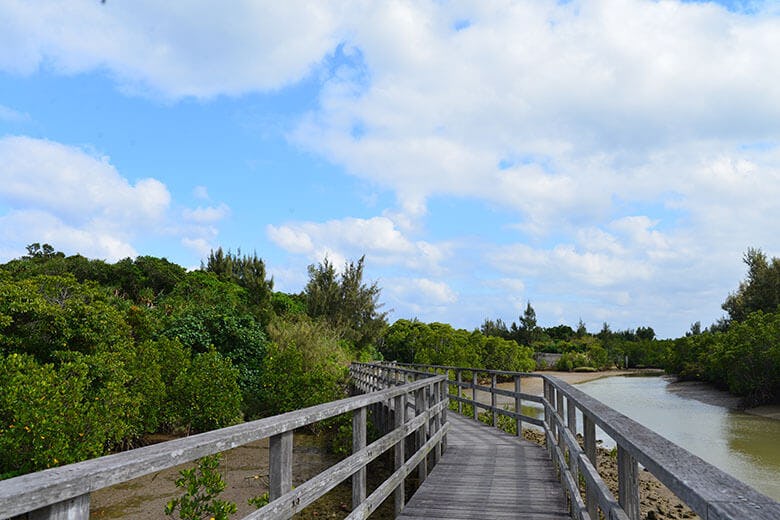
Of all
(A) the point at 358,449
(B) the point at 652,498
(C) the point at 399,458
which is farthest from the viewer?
(B) the point at 652,498

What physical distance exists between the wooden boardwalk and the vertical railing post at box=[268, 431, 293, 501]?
3031 mm

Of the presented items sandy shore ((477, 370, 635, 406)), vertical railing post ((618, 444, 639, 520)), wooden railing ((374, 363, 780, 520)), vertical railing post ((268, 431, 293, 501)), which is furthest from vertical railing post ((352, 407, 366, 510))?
sandy shore ((477, 370, 635, 406))

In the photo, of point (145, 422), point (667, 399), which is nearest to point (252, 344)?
point (145, 422)

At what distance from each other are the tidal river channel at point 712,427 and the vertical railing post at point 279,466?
25.8 ft

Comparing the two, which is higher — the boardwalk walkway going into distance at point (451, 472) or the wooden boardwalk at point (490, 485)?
the boardwalk walkway going into distance at point (451, 472)

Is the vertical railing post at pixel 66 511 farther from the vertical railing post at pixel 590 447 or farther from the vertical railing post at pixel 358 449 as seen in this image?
the vertical railing post at pixel 590 447

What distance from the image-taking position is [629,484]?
2654 millimetres

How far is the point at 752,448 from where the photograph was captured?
59.8ft

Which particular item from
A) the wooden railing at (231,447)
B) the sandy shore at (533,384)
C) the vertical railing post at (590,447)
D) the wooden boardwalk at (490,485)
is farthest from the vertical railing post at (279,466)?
the sandy shore at (533,384)

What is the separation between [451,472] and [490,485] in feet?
3.04

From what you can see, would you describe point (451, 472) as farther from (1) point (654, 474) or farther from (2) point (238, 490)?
(1) point (654, 474)

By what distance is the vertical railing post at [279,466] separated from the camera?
2.87m

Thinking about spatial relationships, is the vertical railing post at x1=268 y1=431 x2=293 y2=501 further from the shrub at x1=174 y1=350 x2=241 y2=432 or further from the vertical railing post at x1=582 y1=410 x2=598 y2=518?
the shrub at x1=174 y1=350 x2=241 y2=432

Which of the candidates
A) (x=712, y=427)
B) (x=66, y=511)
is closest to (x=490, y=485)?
(x=66, y=511)
